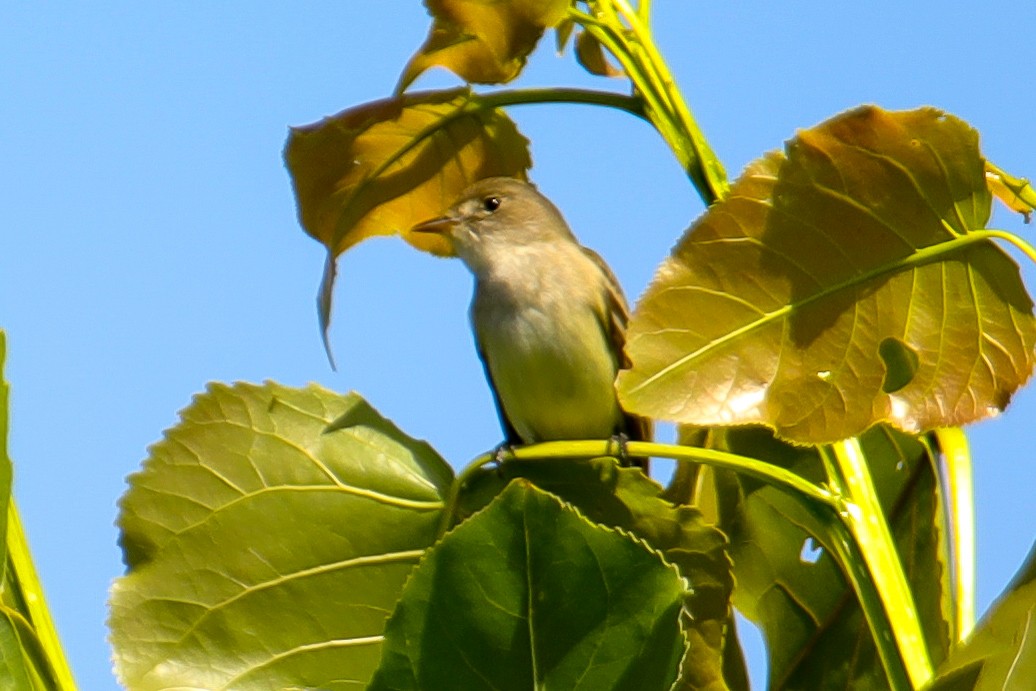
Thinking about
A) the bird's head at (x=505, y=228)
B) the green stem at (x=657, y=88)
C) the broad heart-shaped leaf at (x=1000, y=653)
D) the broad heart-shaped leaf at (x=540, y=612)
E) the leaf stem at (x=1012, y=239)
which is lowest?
the broad heart-shaped leaf at (x=1000, y=653)

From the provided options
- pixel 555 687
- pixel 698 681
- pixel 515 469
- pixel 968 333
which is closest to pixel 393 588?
pixel 515 469

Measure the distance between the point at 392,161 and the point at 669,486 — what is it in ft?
2.75

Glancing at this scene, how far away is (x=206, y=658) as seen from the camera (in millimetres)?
2104

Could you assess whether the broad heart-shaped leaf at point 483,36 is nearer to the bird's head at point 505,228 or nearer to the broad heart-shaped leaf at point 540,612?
the broad heart-shaped leaf at point 540,612

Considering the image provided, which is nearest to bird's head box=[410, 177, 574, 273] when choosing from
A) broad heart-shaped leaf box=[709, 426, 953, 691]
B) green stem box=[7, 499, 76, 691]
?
broad heart-shaped leaf box=[709, 426, 953, 691]

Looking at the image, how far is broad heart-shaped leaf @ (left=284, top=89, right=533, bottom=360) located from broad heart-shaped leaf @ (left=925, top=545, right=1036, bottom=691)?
1.37 m

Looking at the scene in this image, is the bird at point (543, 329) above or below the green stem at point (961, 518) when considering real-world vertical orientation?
above

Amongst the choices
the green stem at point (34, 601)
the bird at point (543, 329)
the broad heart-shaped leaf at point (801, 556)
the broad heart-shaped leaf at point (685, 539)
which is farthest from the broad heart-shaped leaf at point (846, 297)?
the bird at point (543, 329)

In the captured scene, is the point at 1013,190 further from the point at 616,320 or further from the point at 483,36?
the point at 616,320

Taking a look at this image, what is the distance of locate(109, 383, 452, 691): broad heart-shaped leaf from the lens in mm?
2104

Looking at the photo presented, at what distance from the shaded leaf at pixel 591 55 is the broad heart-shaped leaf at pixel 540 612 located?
1296mm

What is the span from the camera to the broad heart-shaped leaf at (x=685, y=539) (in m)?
2.05

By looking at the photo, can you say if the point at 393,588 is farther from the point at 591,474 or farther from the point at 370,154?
the point at 370,154

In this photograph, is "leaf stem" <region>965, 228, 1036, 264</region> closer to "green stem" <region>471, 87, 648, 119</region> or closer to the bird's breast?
"green stem" <region>471, 87, 648, 119</region>
